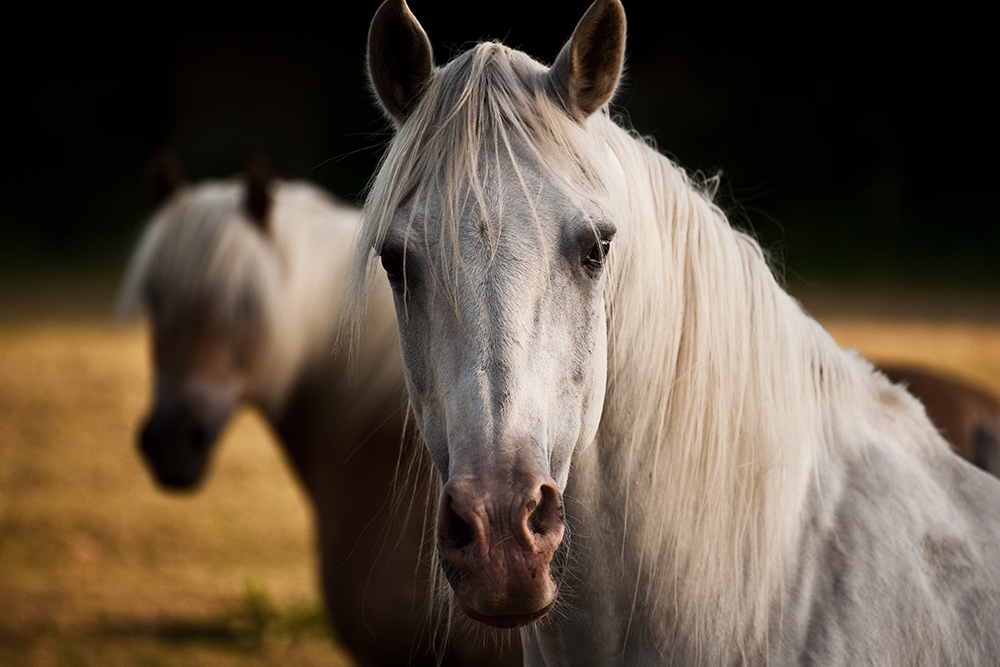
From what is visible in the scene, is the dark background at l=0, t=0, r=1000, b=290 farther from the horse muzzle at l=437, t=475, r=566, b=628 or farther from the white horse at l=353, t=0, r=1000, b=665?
the horse muzzle at l=437, t=475, r=566, b=628

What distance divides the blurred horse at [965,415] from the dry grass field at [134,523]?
2.56 m

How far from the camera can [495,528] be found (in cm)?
105

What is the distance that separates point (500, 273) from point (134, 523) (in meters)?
4.60

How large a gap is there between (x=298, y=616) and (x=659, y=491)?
9.52 feet

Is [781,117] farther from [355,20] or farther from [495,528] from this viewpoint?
[495,528]

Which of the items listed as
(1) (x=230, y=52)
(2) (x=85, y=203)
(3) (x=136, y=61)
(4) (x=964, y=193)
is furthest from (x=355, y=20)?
(4) (x=964, y=193)

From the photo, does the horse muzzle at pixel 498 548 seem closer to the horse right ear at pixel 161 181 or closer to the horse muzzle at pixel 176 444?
the horse muzzle at pixel 176 444

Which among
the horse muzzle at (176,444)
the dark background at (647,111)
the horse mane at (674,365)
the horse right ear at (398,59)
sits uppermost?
the dark background at (647,111)

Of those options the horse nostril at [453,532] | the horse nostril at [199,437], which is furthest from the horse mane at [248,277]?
the horse nostril at [453,532]

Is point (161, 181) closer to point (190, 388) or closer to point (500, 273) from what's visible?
point (190, 388)

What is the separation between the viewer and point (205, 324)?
2920 millimetres

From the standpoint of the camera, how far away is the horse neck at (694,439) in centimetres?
134

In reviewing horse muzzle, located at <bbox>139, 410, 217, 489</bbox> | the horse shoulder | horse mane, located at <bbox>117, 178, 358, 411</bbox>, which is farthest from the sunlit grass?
the horse shoulder

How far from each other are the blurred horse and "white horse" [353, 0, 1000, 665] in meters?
1.11
